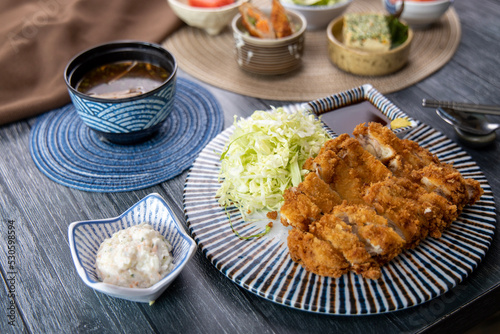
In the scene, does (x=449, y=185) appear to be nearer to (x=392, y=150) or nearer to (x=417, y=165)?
(x=417, y=165)

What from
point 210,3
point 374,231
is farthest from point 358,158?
point 210,3

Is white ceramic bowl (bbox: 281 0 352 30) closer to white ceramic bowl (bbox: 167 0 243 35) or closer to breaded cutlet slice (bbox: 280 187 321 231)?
white ceramic bowl (bbox: 167 0 243 35)

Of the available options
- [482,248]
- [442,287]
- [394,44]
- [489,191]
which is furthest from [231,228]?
[394,44]

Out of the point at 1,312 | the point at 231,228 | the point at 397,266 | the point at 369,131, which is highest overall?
the point at 369,131

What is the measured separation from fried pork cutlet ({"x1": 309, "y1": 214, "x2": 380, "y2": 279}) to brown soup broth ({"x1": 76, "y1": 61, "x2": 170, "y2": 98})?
156cm

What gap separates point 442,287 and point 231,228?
3.37 ft

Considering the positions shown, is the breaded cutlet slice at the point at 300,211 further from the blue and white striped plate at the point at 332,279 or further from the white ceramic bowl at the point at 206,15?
the white ceramic bowl at the point at 206,15

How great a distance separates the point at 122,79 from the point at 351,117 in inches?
61.4

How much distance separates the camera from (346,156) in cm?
236

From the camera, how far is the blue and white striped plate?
1896 mm

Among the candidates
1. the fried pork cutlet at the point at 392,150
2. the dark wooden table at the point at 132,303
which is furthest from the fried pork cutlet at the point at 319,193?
the dark wooden table at the point at 132,303

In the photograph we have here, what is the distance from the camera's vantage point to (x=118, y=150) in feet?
9.85

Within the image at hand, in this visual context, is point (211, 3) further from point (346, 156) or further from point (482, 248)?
point (482, 248)

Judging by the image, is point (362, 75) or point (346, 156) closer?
point (346, 156)
